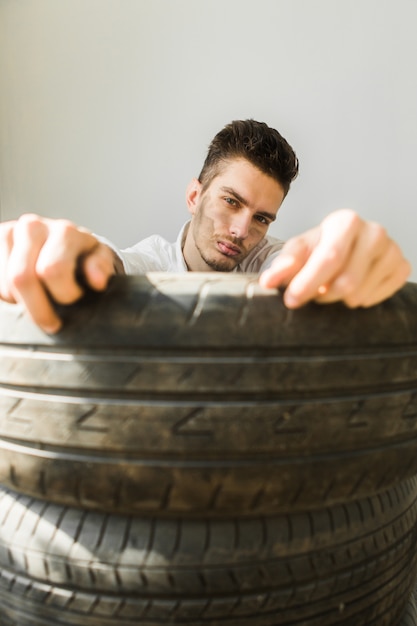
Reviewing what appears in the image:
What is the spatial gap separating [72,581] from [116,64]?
2.23 m

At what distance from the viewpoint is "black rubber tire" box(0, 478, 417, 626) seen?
446mm

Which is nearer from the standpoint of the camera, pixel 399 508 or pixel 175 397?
pixel 175 397

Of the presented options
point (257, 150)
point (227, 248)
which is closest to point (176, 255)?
point (227, 248)

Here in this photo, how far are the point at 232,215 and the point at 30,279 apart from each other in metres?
1.23

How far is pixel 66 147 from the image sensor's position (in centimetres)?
227

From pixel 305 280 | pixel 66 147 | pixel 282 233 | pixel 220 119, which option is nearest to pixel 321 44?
pixel 220 119

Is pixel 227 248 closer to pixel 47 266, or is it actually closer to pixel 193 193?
pixel 193 193

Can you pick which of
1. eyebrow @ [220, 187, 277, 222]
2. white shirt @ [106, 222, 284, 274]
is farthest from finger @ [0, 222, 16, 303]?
eyebrow @ [220, 187, 277, 222]

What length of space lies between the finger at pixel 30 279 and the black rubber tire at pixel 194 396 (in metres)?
0.02

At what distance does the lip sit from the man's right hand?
3.62 feet

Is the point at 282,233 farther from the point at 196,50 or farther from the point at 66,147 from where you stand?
the point at 66,147

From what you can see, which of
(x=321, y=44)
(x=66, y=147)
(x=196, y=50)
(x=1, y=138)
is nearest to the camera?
(x=321, y=44)

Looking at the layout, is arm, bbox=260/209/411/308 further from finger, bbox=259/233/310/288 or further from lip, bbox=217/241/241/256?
lip, bbox=217/241/241/256

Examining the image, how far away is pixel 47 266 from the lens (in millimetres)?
401
